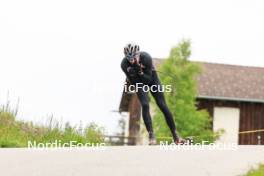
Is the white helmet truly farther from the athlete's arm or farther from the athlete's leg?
the athlete's leg

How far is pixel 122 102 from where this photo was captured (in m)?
51.4

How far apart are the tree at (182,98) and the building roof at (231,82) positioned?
3.24 meters

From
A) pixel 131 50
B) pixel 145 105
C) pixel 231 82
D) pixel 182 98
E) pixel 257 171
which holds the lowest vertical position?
pixel 257 171

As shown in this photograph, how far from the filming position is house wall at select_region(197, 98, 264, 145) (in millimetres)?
41062

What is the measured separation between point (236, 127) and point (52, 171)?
32.4 metres

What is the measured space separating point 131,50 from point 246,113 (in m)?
30.3

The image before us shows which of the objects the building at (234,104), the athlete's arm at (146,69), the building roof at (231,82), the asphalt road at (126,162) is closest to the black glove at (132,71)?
the athlete's arm at (146,69)

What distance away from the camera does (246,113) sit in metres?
41.5

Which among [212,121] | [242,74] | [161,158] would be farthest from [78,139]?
[242,74]

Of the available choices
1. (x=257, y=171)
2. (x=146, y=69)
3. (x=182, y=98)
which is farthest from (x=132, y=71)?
(x=182, y=98)

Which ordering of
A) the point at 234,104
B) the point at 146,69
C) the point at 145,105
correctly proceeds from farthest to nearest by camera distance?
the point at 234,104 → the point at 145,105 → the point at 146,69

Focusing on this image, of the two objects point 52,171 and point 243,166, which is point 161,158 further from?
point 52,171

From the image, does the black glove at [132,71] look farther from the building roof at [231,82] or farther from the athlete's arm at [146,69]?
the building roof at [231,82]

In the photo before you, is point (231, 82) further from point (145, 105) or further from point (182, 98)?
point (145, 105)
